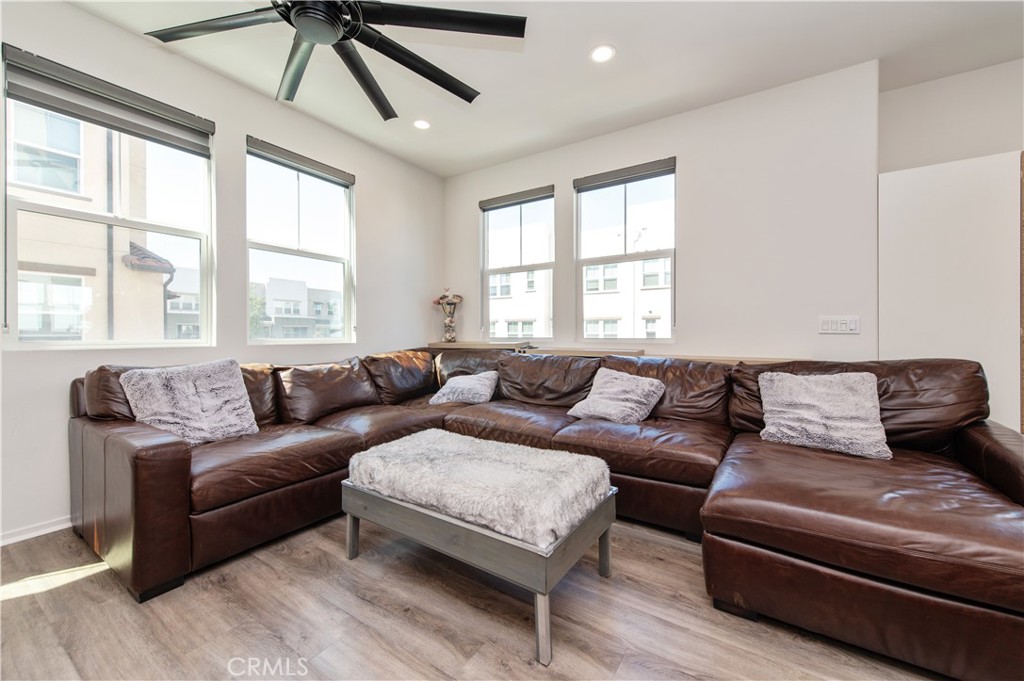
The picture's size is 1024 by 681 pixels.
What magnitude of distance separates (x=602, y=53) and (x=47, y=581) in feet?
13.1

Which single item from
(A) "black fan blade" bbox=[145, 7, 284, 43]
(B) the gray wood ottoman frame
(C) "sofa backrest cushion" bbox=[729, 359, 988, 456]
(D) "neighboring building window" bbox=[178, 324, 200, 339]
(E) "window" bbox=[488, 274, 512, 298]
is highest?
(A) "black fan blade" bbox=[145, 7, 284, 43]

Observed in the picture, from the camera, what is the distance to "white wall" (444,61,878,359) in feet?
8.97

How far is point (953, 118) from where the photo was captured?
277 centimetres

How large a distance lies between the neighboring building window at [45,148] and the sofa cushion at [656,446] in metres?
3.21

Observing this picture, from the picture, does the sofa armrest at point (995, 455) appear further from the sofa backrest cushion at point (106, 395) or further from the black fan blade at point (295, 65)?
the sofa backrest cushion at point (106, 395)

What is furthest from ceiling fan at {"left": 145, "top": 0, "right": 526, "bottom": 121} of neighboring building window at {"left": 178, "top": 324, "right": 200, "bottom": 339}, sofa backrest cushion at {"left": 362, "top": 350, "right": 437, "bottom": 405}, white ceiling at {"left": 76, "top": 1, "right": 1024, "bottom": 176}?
sofa backrest cushion at {"left": 362, "top": 350, "right": 437, "bottom": 405}

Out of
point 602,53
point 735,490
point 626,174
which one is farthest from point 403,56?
point 735,490

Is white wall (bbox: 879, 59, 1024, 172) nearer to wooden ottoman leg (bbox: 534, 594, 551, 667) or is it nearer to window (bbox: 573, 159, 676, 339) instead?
window (bbox: 573, 159, 676, 339)

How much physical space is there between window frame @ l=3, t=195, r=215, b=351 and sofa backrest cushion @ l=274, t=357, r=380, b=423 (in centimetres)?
65

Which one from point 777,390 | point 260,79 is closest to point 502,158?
Result: point 260,79

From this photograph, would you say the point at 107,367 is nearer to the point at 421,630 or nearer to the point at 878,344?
the point at 421,630

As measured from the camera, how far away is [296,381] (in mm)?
2826

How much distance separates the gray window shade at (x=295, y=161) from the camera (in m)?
3.03

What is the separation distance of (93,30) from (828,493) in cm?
431
